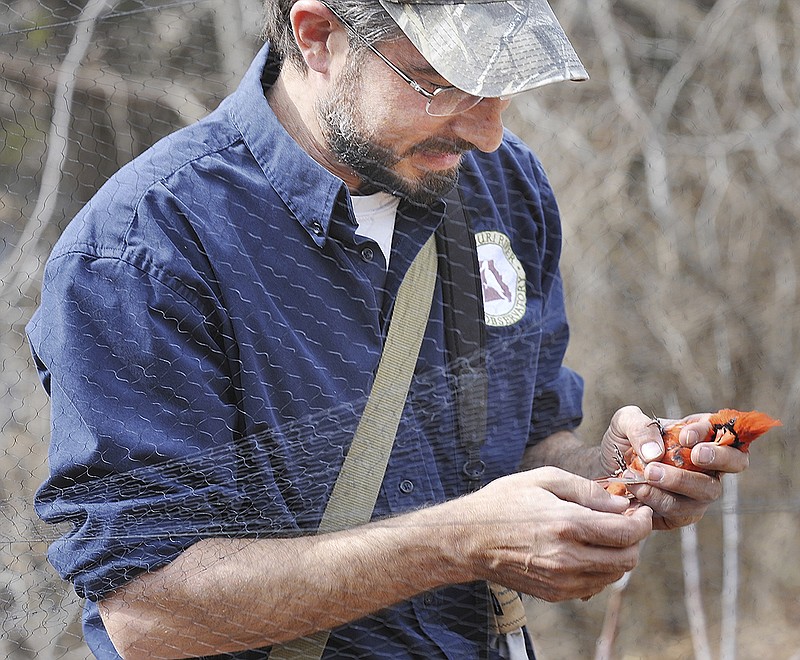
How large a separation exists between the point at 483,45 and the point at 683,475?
0.59 m

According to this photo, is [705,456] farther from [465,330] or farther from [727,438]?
[465,330]

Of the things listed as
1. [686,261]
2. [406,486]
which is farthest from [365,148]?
[686,261]

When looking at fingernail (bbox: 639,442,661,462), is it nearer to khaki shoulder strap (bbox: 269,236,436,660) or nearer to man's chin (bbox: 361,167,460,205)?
khaki shoulder strap (bbox: 269,236,436,660)

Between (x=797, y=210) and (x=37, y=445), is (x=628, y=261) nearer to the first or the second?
(x=797, y=210)

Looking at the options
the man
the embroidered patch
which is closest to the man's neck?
the man

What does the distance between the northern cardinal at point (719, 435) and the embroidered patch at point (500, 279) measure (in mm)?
276

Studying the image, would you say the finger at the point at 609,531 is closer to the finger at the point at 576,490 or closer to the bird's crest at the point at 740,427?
the finger at the point at 576,490

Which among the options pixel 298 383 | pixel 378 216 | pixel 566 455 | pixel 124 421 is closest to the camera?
pixel 124 421

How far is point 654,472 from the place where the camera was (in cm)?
126

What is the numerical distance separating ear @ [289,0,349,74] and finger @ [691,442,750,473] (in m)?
0.68

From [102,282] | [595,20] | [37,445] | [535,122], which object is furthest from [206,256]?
[595,20]

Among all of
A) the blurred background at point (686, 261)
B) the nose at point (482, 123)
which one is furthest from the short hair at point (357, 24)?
the blurred background at point (686, 261)

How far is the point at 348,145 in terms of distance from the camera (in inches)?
49.8

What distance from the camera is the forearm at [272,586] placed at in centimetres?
113
